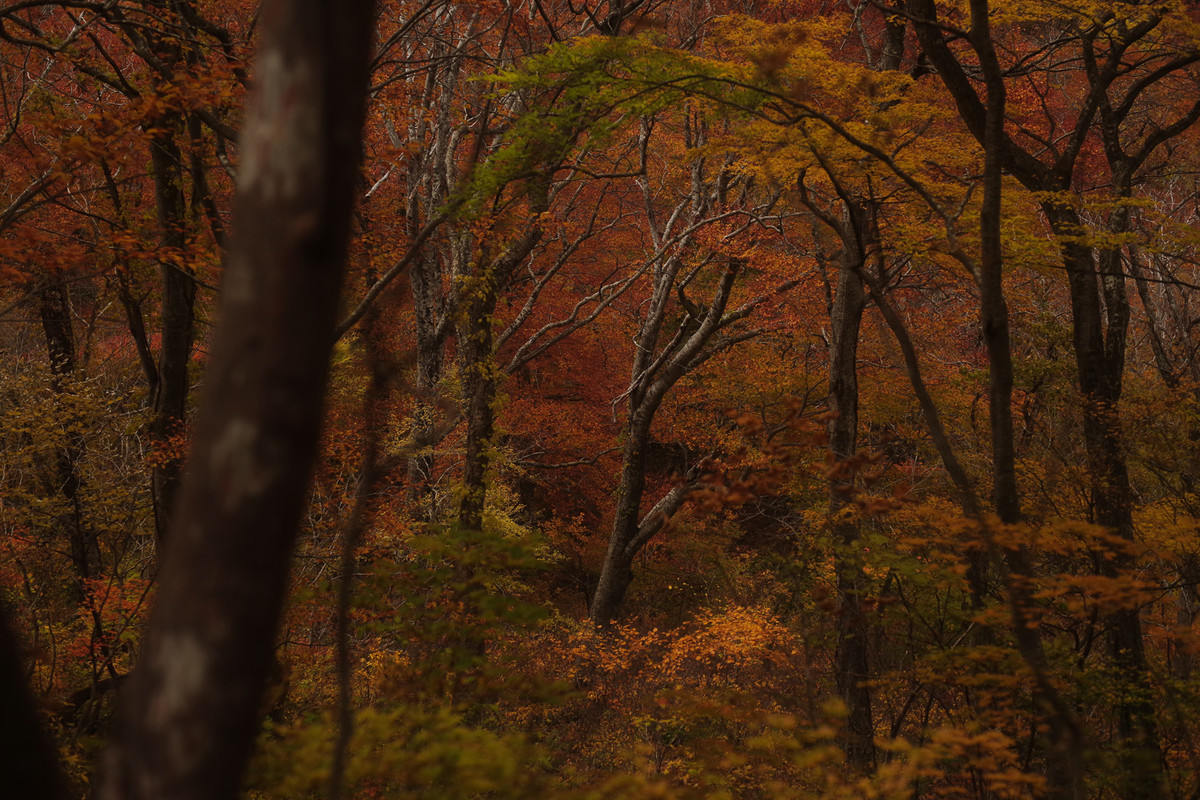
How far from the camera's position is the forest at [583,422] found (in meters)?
1.67

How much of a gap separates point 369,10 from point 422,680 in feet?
9.76

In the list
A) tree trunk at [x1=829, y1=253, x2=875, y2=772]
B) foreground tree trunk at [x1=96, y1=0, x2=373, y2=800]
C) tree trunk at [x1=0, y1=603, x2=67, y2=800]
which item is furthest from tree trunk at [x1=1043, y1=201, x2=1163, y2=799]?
tree trunk at [x1=0, y1=603, x2=67, y2=800]

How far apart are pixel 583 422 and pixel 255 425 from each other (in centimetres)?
1586

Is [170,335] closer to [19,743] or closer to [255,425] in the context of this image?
[19,743]

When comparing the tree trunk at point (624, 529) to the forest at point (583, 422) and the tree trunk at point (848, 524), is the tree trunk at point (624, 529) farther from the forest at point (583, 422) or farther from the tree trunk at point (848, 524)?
the tree trunk at point (848, 524)

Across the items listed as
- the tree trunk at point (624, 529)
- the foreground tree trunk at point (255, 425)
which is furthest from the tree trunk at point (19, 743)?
the tree trunk at point (624, 529)

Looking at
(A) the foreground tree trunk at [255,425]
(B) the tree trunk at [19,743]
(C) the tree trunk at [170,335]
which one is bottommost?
(B) the tree trunk at [19,743]

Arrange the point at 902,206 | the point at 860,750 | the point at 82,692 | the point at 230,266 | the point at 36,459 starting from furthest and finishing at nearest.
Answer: the point at 36,459 < the point at 902,206 < the point at 860,750 < the point at 82,692 < the point at 230,266

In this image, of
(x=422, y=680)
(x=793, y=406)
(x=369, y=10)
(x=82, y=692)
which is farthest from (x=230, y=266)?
(x=82, y=692)

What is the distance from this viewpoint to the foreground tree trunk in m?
1.49

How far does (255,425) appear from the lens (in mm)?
1572

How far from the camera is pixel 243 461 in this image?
5.13 ft

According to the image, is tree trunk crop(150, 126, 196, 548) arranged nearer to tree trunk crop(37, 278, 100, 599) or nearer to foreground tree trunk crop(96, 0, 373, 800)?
tree trunk crop(37, 278, 100, 599)

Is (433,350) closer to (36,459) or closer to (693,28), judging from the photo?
(36,459)
